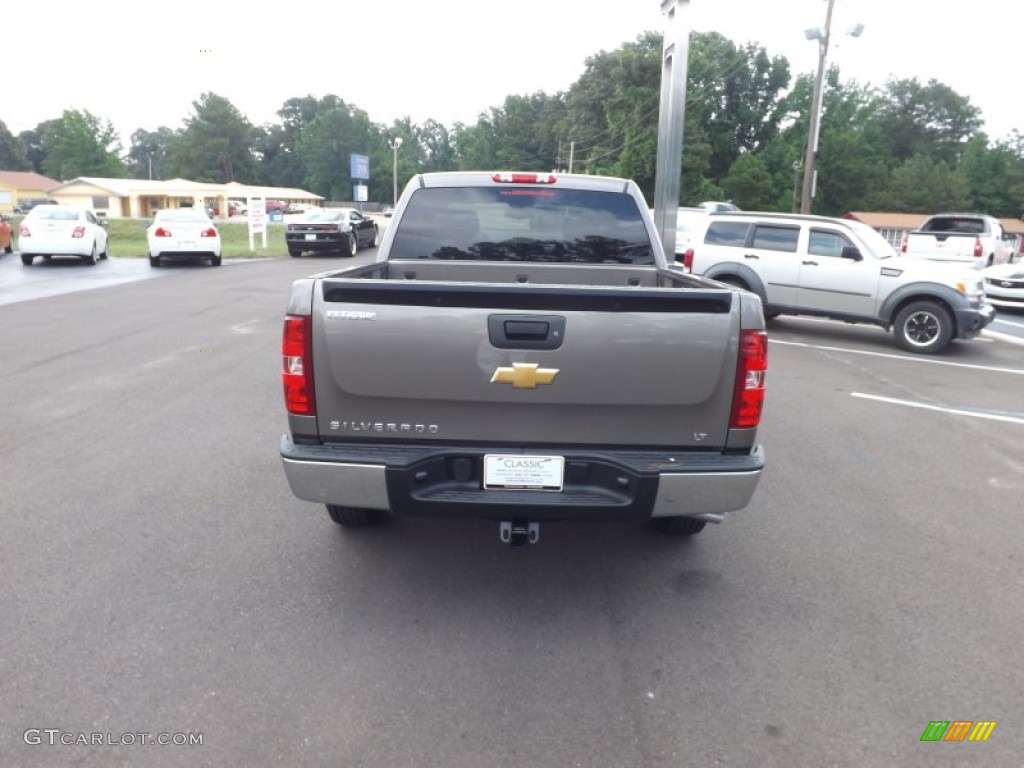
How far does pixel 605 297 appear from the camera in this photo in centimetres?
329

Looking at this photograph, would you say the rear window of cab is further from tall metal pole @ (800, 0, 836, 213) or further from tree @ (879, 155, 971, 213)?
tree @ (879, 155, 971, 213)

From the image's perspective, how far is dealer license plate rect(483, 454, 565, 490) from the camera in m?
3.38

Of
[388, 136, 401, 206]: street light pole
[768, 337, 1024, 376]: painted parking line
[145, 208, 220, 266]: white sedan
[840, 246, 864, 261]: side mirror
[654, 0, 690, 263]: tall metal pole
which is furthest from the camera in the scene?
[388, 136, 401, 206]: street light pole

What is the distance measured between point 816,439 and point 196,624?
516 centimetres

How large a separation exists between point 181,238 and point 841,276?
54.7ft

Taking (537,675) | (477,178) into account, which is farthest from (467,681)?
(477,178)

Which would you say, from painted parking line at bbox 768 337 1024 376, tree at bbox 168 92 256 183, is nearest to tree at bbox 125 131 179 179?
tree at bbox 168 92 256 183

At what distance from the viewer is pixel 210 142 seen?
116250mm

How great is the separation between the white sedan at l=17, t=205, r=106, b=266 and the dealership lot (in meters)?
16.0

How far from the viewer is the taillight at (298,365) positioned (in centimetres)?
336

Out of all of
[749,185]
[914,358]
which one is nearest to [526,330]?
[914,358]

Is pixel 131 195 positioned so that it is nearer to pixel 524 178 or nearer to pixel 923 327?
pixel 923 327

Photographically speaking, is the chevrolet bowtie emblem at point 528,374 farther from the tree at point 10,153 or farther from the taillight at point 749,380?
the tree at point 10,153

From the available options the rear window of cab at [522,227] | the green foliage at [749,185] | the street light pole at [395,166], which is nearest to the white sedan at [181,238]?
the rear window of cab at [522,227]
